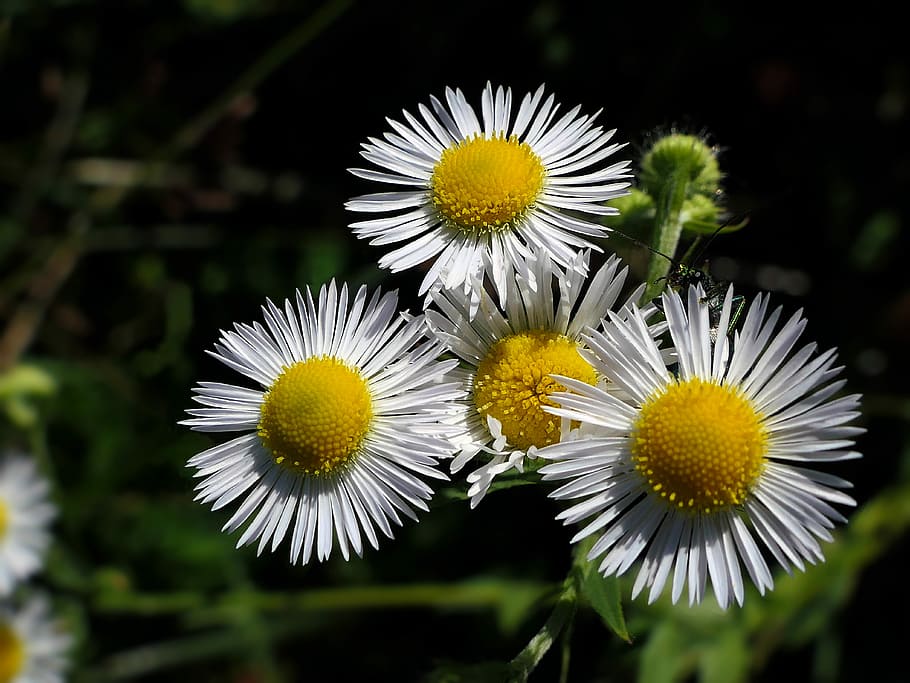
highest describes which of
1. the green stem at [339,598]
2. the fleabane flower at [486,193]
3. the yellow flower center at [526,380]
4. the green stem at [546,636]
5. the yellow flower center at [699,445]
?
the fleabane flower at [486,193]

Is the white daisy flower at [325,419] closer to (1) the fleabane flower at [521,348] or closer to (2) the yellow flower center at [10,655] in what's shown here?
(1) the fleabane flower at [521,348]

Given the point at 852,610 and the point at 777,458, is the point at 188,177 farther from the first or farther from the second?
the point at 852,610

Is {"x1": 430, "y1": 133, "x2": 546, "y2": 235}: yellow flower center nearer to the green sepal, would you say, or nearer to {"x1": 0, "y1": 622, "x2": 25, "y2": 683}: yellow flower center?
the green sepal

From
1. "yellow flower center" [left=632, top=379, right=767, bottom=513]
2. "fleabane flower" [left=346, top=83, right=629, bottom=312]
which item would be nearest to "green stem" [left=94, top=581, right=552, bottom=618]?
"yellow flower center" [left=632, top=379, right=767, bottom=513]

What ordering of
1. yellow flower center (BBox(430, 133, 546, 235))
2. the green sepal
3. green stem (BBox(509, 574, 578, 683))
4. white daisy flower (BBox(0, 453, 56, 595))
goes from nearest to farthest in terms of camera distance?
the green sepal
green stem (BBox(509, 574, 578, 683))
yellow flower center (BBox(430, 133, 546, 235))
white daisy flower (BBox(0, 453, 56, 595))

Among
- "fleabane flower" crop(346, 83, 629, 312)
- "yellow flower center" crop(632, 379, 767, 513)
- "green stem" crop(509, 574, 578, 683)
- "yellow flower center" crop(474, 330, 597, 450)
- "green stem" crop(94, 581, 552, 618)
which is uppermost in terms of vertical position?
"fleabane flower" crop(346, 83, 629, 312)

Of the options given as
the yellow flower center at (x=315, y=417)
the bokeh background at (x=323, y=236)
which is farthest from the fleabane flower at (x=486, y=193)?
the bokeh background at (x=323, y=236)
